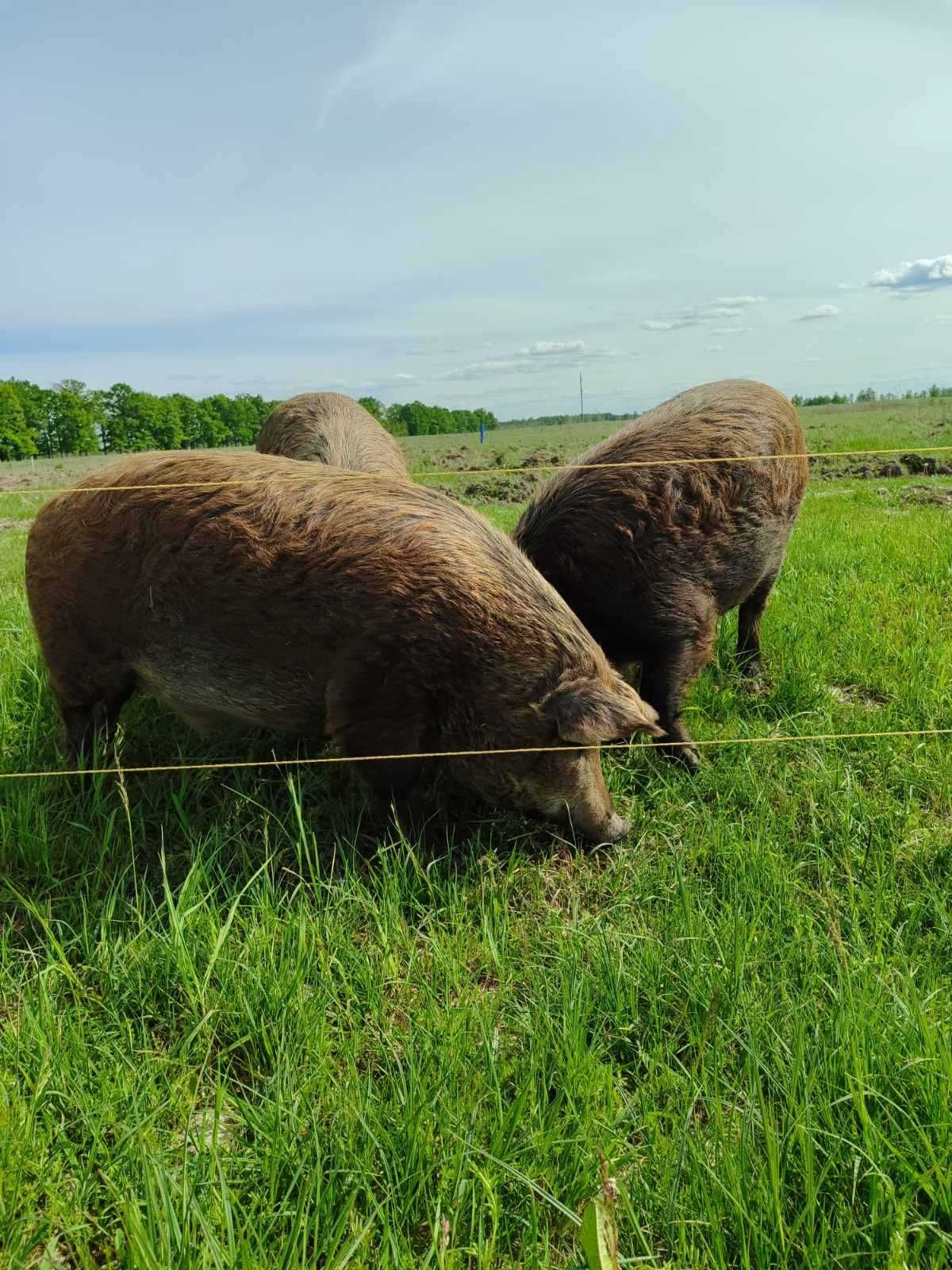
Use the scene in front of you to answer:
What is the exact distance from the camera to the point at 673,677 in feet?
14.7

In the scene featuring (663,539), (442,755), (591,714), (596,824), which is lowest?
(596,824)

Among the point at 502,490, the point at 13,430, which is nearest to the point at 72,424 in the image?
the point at 13,430

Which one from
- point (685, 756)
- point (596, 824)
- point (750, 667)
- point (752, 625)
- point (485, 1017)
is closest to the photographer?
point (485, 1017)

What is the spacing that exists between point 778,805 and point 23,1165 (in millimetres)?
2969

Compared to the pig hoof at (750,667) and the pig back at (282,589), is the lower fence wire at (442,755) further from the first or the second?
the pig hoof at (750,667)

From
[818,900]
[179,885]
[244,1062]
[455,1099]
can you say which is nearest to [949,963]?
[818,900]

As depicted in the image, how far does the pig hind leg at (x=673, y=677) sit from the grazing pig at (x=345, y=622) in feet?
2.87

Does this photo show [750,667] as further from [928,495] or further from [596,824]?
[928,495]

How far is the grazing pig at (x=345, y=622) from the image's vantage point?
340 cm

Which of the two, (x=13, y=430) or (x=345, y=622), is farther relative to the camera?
(x=13, y=430)

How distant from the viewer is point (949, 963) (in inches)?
108

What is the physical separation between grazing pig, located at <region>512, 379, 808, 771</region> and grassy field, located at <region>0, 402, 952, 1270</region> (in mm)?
520

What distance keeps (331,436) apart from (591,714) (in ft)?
13.2

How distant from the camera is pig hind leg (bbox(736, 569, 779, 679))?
17.4 feet
